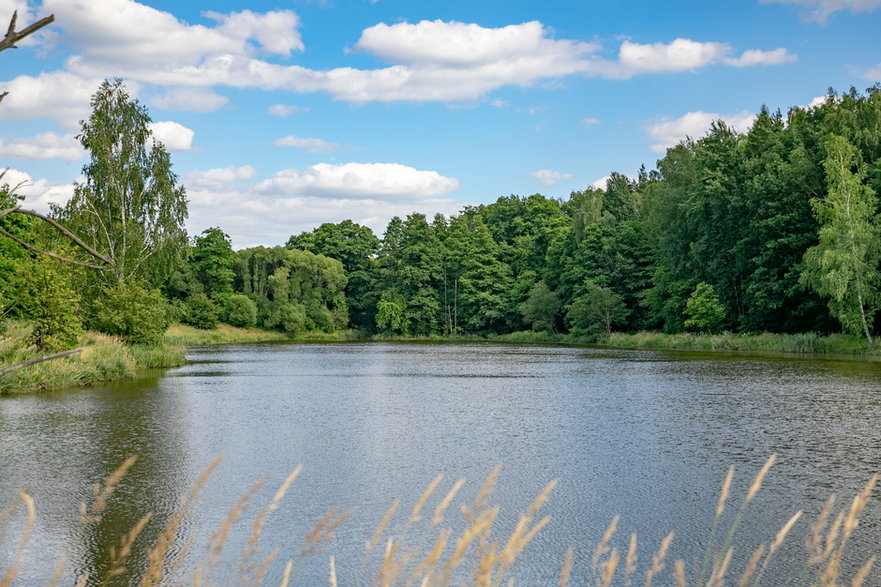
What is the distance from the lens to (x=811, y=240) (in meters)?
43.0

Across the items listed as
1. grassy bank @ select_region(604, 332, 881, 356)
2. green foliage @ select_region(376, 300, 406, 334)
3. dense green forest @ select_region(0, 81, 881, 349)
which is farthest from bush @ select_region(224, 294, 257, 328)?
grassy bank @ select_region(604, 332, 881, 356)

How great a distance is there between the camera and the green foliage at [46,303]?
23.2 meters

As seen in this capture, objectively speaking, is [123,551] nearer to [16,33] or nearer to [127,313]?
[16,33]

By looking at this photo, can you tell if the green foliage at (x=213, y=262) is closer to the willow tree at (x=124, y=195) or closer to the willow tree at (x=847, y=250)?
the willow tree at (x=124, y=195)

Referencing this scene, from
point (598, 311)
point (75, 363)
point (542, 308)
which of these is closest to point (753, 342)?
point (598, 311)

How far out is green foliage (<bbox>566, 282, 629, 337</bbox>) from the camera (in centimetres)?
5769

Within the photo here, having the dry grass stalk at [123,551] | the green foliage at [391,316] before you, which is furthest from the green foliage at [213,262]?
the dry grass stalk at [123,551]

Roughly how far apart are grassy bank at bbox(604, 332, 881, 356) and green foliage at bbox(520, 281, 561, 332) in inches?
412

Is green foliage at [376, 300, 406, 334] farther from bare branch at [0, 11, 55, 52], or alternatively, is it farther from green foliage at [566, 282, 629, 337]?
bare branch at [0, 11, 55, 52]

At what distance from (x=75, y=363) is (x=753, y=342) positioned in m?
35.0

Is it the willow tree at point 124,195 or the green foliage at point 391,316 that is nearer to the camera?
the willow tree at point 124,195

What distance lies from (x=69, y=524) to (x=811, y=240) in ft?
141

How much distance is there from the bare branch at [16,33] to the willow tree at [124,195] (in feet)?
109

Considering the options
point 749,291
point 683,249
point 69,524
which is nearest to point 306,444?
point 69,524
